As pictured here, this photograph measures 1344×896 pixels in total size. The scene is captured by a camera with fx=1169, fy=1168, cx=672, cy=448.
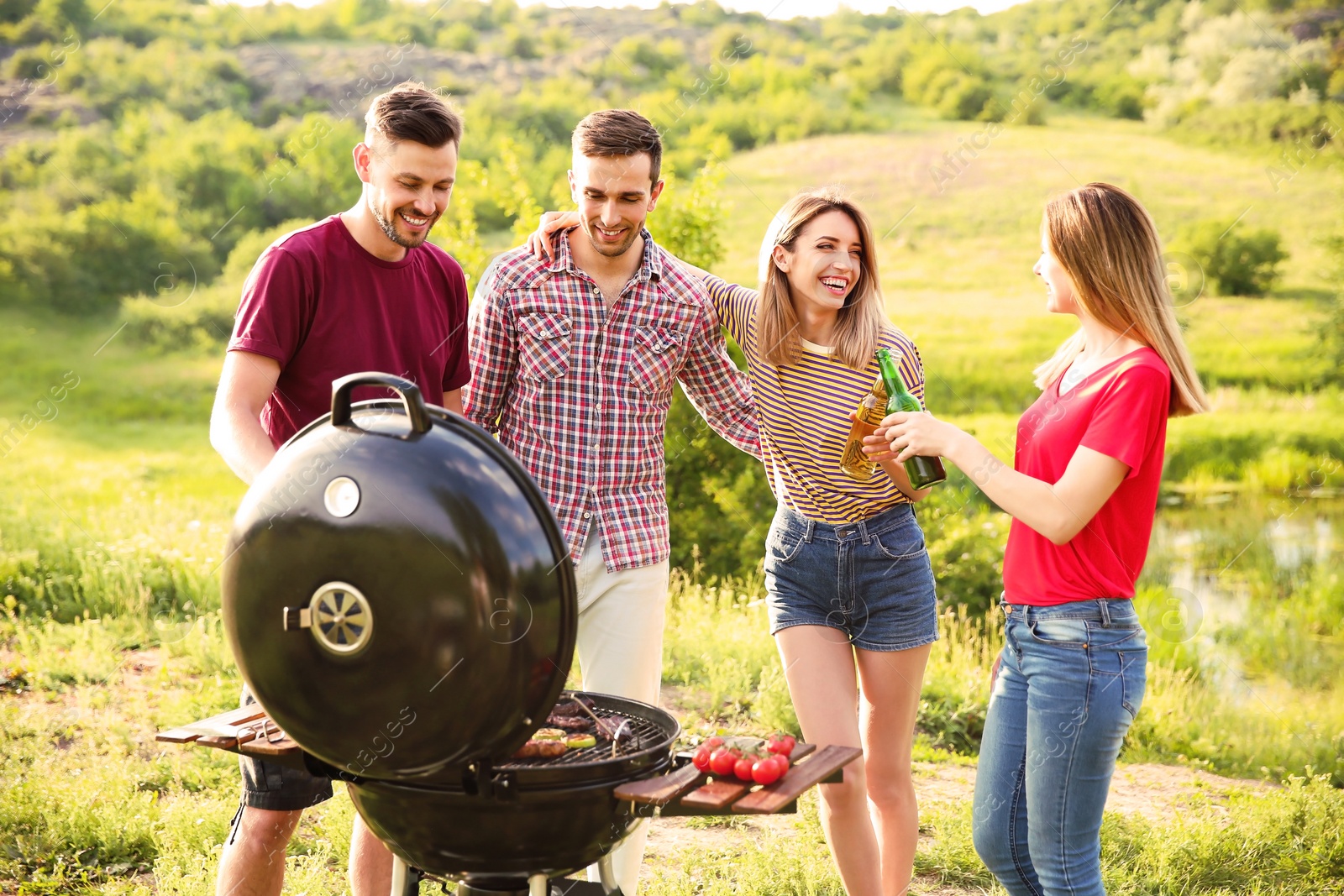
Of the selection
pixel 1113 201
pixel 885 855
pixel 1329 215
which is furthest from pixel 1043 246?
pixel 1329 215

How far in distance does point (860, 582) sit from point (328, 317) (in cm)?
163

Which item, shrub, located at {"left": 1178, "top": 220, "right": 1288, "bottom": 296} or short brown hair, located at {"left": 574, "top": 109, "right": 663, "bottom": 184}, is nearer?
short brown hair, located at {"left": 574, "top": 109, "right": 663, "bottom": 184}

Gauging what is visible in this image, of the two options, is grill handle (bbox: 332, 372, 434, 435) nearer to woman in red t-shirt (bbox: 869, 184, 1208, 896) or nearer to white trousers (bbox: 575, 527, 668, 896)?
woman in red t-shirt (bbox: 869, 184, 1208, 896)

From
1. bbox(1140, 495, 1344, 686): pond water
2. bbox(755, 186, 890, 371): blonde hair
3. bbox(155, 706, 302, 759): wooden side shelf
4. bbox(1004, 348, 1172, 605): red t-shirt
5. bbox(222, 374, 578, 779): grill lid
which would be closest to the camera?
bbox(222, 374, 578, 779): grill lid

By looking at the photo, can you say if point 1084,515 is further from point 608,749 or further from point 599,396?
point 599,396

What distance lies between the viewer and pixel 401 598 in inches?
77.8

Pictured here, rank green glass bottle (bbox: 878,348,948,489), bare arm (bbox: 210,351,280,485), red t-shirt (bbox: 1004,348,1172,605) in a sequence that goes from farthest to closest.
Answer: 1. green glass bottle (bbox: 878,348,948,489)
2. bare arm (bbox: 210,351,280,485)
3. red t-shirt (bbox: 1004,348,1172,605)

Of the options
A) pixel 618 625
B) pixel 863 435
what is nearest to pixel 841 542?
pixel 863 435

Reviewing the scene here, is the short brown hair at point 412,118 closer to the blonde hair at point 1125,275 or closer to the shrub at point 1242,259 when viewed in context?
the blonde hair at point 1125,275

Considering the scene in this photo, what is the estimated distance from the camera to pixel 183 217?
22.7 metres

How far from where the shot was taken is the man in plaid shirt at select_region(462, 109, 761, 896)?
3.33 m

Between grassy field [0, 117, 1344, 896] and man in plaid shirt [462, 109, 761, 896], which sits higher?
man in plaid shirt [462, 109, 761, 896]

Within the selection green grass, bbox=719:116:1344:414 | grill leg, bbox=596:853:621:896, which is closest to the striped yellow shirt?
grill leg, bbox=596:853:621:896

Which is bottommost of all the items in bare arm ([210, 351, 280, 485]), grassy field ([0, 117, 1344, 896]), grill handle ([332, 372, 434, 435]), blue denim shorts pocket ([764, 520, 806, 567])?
grassy field ([0, 117, 1344, 896])
